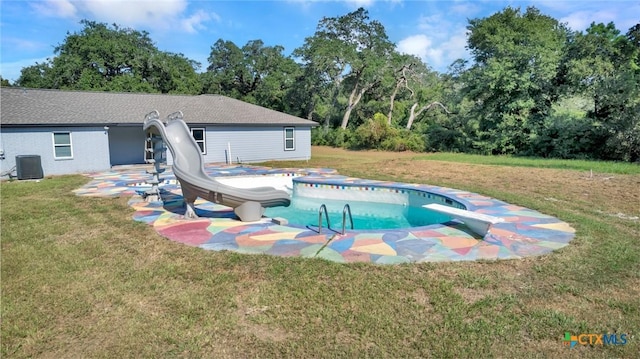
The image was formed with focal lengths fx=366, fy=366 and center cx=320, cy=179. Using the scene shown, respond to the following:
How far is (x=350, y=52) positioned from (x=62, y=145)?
24.8 m

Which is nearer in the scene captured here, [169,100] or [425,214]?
[425,214]

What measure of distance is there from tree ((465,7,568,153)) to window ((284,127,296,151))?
488 inches

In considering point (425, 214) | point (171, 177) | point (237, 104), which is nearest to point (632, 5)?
point (425, 214)

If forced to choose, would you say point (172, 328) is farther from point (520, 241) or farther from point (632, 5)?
point (632, 5)

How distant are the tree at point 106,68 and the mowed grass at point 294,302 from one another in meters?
30.3

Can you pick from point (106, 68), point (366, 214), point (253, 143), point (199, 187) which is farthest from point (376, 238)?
point (106, 68)

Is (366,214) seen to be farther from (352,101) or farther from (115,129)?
(352,101)

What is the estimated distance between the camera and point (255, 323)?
134 inches

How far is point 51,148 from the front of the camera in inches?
569

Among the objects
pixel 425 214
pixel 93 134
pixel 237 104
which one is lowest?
pixel 425 214

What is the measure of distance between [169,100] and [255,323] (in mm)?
19186

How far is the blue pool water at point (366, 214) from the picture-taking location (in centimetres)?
871

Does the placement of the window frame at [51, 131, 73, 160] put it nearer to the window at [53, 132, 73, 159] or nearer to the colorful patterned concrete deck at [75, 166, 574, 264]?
the window at [53, 132, 73, 159]

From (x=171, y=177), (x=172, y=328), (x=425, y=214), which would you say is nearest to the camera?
(x=172, y=328)
